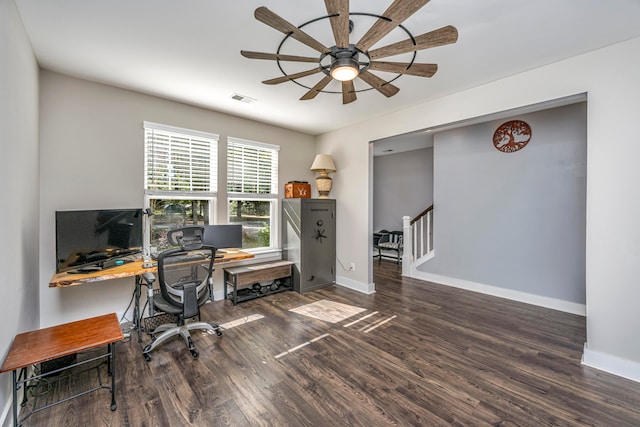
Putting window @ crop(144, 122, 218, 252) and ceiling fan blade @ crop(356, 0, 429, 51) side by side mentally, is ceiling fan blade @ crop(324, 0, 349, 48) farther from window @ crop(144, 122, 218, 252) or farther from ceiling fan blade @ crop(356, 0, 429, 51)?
window @ crop(144, 122, 218, 252)

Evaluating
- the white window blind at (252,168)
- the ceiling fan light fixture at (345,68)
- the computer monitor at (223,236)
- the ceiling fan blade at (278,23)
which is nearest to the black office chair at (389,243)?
the white window blind at (252,168)

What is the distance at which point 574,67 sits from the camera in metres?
2.45

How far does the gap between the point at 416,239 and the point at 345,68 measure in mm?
4212

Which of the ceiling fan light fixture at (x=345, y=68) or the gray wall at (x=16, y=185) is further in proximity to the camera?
the ceiling fan light fixture at (x=345, y=68)

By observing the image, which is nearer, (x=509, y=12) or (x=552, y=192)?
(x=509, y=12)

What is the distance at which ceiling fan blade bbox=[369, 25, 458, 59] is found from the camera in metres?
1.59

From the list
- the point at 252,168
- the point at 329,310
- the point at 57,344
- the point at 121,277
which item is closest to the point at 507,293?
the point at 329,310

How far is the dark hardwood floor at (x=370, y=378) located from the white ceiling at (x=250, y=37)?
2746mm

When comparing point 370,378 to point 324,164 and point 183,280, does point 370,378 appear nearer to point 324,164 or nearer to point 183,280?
point 183,280

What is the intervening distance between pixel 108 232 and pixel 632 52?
5004mm

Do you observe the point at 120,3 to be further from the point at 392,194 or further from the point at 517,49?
the point at 392,194

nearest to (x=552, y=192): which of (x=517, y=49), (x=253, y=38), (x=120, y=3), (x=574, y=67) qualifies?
(x=574, y=67)

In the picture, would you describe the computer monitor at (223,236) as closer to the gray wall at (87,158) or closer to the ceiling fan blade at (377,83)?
the gray wall at (87,158)

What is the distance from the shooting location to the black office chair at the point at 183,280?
8.06ft
